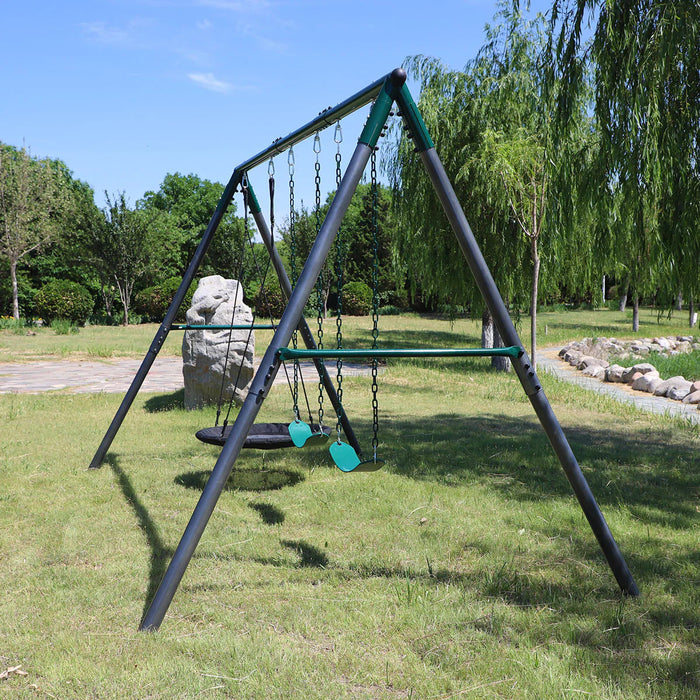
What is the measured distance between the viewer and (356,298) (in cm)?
2988

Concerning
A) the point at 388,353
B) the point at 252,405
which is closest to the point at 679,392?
the point at 388,353

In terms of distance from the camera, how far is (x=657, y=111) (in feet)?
14.1

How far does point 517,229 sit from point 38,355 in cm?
1018

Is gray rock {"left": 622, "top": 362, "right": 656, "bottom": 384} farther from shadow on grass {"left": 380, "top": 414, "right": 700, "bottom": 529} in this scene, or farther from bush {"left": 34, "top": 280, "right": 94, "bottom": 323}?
bush {"left": 34, "top": 280, "right": 94, "bottom": 323}

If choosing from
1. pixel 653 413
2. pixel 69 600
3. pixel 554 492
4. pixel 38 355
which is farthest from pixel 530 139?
pixel 38 355

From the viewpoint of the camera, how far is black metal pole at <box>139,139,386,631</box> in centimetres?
259

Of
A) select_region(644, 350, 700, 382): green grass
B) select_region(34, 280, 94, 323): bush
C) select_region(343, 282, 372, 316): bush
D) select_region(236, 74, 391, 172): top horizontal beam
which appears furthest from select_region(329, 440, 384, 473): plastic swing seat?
select_region(343, 282, 372, 316): bush

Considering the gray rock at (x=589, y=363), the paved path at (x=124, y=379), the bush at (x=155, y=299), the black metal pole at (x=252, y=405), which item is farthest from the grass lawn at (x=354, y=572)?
the bush at (x=155, y=299)

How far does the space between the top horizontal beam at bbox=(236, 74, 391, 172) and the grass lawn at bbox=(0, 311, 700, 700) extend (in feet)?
7.54

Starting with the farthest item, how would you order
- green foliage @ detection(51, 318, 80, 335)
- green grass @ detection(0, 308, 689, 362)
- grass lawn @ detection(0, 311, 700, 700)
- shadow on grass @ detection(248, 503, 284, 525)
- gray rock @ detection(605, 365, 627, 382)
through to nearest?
green foliage @ detection(51, 318, 80, 335) < green grass @ detection(0, 308, 689, 362) < gray rock @ detection(605, 365, 627, 382) < shadow on grass @ detection(248, 503, 284, 525) < grass lawn @ detection(0, 311, 700, 700)

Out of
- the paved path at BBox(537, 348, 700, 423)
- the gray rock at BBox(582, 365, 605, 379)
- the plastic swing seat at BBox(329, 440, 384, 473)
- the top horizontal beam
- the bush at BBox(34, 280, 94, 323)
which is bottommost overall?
the paved path at BBox(537, 348, 700, 423)

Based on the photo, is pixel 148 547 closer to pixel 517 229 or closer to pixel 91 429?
pixel 91 429

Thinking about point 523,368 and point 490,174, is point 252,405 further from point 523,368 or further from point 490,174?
point 490,174

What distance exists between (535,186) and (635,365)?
4156mm
